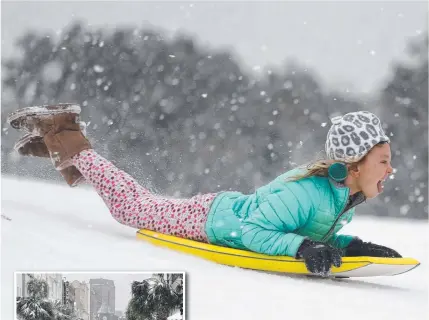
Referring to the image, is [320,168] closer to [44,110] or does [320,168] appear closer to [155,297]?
[155,297]

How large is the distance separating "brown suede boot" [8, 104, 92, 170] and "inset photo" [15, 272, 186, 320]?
1.90ft

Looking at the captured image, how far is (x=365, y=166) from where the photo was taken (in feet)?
4.63

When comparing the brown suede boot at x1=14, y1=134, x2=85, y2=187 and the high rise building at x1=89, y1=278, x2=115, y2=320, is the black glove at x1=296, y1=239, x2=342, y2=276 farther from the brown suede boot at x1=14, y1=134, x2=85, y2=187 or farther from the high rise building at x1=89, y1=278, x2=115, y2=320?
the brown suede boot at x1=14, y1=134, x2=85, y2=187

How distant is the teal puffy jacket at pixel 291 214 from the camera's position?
4.48 feet

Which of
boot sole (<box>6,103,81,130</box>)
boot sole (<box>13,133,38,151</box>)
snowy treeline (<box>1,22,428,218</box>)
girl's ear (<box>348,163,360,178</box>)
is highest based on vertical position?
snowy treeline (<box>1,22,428,218</box>)

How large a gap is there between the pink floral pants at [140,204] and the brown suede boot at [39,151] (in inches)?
3.2

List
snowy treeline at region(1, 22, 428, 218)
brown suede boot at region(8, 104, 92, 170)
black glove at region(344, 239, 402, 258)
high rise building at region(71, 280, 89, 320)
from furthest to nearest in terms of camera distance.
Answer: snowy treeline at region(1, 22, 428, 218) → brown suede boot at region(8, 104, 92, 170) → black glove at region(344, 239, 402, 258) → high rise building at region(71, 280, 89, 320)

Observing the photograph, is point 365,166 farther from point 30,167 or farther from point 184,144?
point 184,144

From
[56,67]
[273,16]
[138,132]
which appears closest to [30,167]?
[138,132]

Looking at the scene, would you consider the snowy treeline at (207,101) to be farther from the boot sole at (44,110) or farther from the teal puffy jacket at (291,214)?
the teal puffy jacket at (291,214)

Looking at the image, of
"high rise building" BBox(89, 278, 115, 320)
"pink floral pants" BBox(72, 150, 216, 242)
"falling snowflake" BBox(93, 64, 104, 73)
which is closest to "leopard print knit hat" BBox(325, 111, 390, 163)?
"pink floral pants" BBox(72, 150, 216, 242)

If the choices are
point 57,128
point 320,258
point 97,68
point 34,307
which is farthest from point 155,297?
point 97,68

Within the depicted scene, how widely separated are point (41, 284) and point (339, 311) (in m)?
0.68

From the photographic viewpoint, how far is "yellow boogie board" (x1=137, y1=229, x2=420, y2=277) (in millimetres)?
1333
